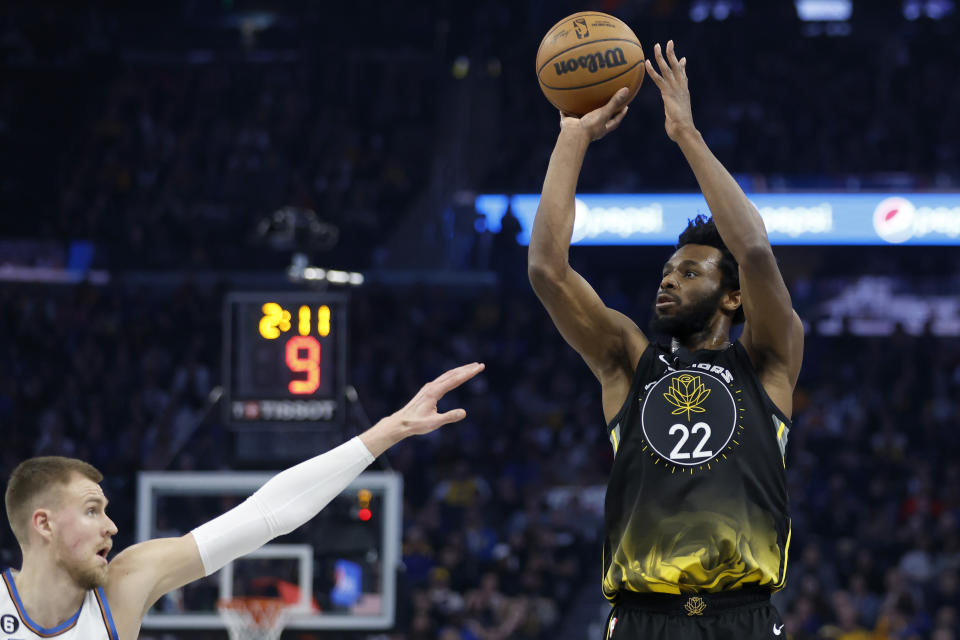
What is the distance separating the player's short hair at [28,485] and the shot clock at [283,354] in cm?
568

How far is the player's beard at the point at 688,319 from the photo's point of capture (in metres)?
4.11

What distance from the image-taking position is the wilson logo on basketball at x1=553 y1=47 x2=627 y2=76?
436cm

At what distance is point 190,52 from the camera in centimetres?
2223

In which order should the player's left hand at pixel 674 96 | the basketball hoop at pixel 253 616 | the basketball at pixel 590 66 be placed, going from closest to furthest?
the player's left hand at pixel 674 96, the basketball at pixel 590 66, the basketball hoop at pixel 253 616

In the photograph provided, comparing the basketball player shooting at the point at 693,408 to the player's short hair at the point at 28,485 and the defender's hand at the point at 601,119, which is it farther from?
the player's short hair at the point at 28,485

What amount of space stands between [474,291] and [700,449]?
14384mm

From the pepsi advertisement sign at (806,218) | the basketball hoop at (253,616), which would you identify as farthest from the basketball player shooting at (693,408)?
the pepsi advertisement sign at (806,218)

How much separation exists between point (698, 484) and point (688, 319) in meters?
0.56

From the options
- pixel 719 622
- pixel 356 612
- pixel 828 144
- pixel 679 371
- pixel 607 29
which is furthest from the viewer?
pixel 828 144

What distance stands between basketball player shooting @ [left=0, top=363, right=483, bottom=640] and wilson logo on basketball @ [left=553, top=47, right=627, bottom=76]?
1403 millimetres

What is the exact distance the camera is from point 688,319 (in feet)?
13.5

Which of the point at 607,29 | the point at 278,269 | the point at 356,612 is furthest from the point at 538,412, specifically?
the point at 607,29

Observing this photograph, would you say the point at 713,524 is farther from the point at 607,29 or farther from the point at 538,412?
the point at 538,412

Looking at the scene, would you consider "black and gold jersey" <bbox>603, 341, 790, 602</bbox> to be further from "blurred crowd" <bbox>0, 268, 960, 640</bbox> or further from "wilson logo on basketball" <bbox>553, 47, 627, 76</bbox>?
"blurred crowd" <bbox>0, 268, 960, 640</bbox>
